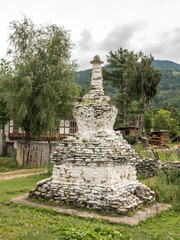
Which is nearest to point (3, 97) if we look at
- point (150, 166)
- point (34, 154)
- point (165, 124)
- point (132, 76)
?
point (34, 154)

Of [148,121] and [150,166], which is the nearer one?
[150,166]

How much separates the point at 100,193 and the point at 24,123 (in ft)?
46.6

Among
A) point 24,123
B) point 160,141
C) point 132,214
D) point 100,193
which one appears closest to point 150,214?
point 132,214

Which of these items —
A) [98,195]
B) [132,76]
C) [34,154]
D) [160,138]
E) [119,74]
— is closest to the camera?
[98,195]

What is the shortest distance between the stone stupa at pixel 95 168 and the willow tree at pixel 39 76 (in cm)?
1070

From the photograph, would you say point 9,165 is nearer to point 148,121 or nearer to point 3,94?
point 3,94

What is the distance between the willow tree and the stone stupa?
35.1ft

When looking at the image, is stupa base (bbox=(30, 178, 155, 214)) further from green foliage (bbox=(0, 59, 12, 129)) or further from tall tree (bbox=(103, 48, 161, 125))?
tall tree (bbox=(103, 48, 161, 125))

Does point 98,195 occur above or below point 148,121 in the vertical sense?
below

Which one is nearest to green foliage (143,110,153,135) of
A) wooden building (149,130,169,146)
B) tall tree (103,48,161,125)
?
wooden building (149,130,169,146)

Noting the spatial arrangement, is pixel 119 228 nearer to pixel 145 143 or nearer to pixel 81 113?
pixel 81 113

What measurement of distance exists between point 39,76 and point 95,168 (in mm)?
13597

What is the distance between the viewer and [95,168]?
7746 millimetres

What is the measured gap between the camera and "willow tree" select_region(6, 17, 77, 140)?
1906 centimetres
